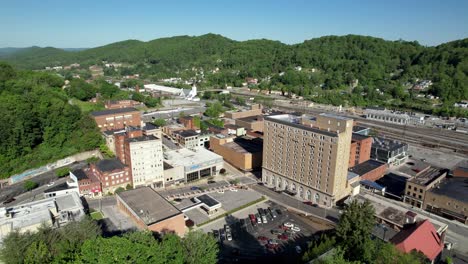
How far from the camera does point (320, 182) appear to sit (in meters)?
41.1

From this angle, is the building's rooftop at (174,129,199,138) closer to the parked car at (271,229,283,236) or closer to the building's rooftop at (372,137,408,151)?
the parked car at (271,229,283,236)

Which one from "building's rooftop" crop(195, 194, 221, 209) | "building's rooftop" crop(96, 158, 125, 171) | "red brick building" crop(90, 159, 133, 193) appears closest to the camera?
"building's rooftop" crop(195, 194, 221, 209)

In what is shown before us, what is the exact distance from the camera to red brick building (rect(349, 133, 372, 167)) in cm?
5166

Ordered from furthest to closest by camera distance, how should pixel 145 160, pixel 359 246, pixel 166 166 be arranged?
pixel 166 166, pixel 145 160, pixel 359 246

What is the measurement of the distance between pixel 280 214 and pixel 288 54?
5851 inches

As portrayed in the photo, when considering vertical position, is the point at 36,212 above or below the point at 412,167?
above

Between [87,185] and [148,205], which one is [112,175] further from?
[148,205]

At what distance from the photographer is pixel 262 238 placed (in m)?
34.2

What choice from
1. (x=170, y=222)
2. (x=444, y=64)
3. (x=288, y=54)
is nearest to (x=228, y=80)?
(x=288, y=54)

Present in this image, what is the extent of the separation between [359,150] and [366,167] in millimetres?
3611

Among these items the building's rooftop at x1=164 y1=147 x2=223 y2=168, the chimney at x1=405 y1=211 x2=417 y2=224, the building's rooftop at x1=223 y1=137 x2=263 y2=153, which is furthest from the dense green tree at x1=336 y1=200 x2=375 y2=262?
the building's rooftop at x1=223 y1=137 x2=263 y2=153

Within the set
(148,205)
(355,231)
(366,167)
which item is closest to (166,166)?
(148,205)

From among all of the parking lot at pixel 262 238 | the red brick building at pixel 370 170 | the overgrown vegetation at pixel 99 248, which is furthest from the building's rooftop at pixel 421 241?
the overgrown vegetation at pixel 99 248

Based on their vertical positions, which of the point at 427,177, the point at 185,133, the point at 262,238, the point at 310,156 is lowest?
the point at 262,238
